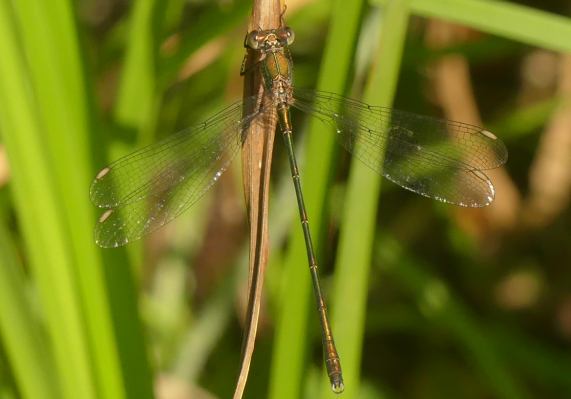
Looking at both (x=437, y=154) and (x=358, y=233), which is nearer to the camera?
(x=358, y=233)

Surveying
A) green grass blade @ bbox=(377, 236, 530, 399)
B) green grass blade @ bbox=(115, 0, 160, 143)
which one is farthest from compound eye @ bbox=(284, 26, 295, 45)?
green grass blade @ bbox=(377, 236, 530, 399)

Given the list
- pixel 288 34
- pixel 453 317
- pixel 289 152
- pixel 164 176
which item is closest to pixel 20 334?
pixel 164 176

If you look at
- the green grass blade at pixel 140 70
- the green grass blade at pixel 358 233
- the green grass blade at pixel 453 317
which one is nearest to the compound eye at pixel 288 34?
the green grass blade at pixel 140 70

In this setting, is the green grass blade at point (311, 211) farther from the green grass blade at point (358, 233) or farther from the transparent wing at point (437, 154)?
the transparent wing at point (437, 154)

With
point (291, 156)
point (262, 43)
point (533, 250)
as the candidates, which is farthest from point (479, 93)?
point (262, 43)

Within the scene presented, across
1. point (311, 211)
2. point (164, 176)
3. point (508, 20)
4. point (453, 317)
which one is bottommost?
point (453, 317)

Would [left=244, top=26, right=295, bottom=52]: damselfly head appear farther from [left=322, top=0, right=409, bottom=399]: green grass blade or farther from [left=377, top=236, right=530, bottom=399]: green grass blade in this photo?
[left=377, top=236, right=530, bottom=399]: green grass blade

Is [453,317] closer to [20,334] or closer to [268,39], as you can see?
[268,39]
